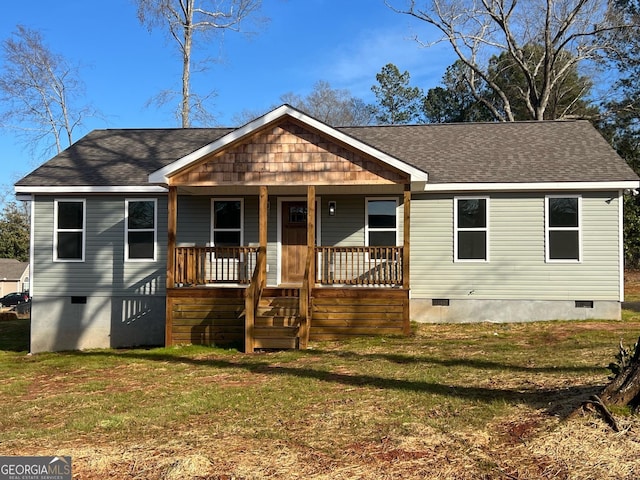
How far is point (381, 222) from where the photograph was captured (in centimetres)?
1275

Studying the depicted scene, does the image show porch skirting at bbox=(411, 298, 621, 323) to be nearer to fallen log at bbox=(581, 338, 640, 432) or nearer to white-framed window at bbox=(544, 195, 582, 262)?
white-framed window at bbox=(544, 195, 582, 262)

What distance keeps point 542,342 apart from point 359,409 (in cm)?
538

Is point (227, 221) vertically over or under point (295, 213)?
under

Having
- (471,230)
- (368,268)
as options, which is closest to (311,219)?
(368,268)

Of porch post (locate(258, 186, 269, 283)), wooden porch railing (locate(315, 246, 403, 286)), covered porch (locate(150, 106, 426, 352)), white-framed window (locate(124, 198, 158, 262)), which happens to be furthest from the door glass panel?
white-framed window (locate(124, 198, 158, 262))

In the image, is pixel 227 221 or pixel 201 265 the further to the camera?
pixel 227 221

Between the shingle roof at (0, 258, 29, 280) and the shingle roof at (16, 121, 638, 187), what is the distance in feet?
135

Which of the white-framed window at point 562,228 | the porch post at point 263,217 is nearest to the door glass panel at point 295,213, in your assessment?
the porch post at point 263,217

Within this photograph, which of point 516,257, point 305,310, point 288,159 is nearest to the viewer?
point 305,310

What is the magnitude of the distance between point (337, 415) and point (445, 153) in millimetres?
9819

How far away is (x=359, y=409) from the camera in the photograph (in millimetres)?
5699

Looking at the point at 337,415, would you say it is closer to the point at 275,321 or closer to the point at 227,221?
the point at 275,321

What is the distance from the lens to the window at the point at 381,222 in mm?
12672

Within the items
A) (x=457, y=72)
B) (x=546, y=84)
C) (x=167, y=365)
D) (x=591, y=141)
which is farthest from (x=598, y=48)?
(x=167, y=365)
